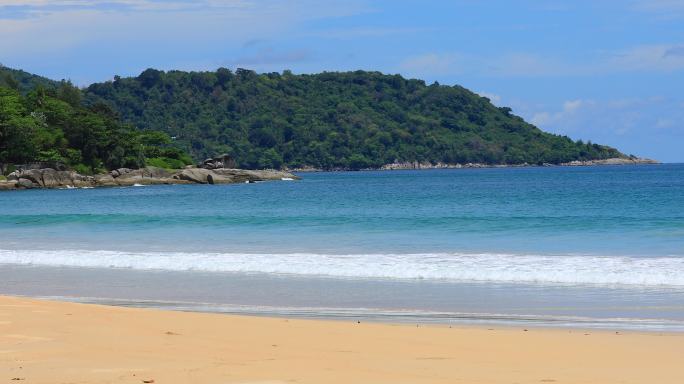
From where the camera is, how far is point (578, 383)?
26.3ft

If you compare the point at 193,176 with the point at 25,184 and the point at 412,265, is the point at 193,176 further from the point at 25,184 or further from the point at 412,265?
the point at 412,265

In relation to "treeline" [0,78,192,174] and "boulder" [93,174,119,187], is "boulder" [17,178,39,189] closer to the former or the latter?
"treeline" [0,78,192,174]

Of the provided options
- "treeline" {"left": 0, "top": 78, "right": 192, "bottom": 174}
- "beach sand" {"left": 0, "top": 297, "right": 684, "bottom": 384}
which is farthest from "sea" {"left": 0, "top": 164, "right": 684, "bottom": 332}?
"treeline" {"left": 0, "top": 78, "right": 192, "bottom": 174}

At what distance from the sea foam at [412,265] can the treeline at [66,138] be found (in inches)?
2889

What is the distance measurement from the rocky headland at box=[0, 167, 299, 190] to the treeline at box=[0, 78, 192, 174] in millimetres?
3587

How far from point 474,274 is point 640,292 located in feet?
12.2

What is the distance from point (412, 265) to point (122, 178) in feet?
259

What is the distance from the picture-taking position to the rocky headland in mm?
86875

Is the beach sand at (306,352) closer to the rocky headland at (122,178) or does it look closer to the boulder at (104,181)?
the rocky headland at (122,178)

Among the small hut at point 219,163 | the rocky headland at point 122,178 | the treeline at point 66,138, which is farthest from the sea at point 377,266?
the small hut at point 219,163

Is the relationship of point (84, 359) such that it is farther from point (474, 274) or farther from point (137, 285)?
point (474, 274)

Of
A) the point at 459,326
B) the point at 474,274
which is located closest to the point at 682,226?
the point at 474,274

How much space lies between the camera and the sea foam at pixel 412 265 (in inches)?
669

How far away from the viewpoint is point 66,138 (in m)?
100
